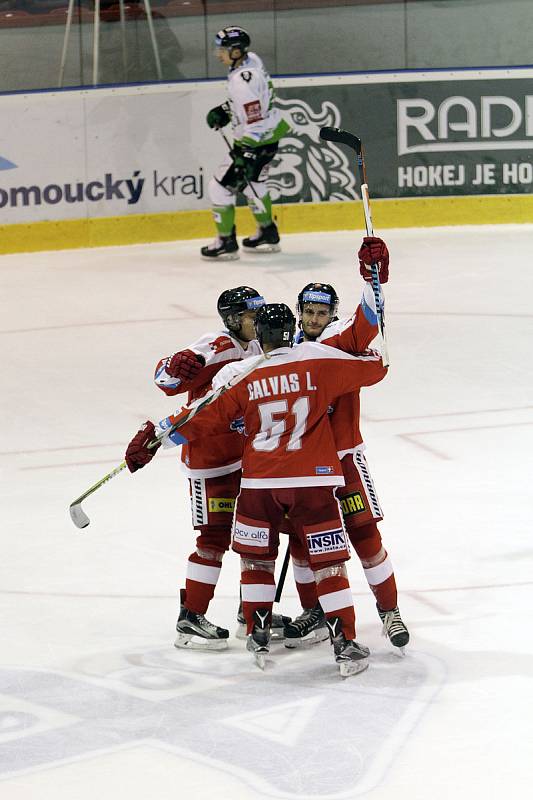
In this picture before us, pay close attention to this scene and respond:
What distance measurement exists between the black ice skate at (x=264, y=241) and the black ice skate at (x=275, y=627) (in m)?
6.35

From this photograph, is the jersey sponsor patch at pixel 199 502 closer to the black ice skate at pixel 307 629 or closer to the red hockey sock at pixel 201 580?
the red hockey sock at pixel 201 580

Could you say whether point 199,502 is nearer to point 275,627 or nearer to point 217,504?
point 217,504

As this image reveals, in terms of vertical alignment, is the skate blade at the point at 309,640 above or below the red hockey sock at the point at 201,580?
below

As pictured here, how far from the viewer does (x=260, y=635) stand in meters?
4.00

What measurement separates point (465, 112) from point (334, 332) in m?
7.53

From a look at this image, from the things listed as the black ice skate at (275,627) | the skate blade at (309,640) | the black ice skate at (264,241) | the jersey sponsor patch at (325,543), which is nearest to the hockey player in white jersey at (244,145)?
the black ice skate at (264,241)

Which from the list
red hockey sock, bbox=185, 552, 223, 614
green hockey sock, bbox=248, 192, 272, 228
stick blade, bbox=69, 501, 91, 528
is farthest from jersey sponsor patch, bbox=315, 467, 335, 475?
green hockey sock, bbox=248, 192, 272, 228

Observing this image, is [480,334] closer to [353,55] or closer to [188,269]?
[188,269]

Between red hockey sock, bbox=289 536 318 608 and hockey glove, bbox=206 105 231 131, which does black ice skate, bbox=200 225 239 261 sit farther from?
red hockey sock, bbox=289 536 318 608

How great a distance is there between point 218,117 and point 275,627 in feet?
21.5

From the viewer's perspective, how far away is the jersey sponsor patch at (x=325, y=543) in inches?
155

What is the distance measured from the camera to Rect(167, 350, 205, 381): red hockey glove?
412 cm

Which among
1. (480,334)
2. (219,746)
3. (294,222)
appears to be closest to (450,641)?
(219,746)

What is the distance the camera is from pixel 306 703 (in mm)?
3758
